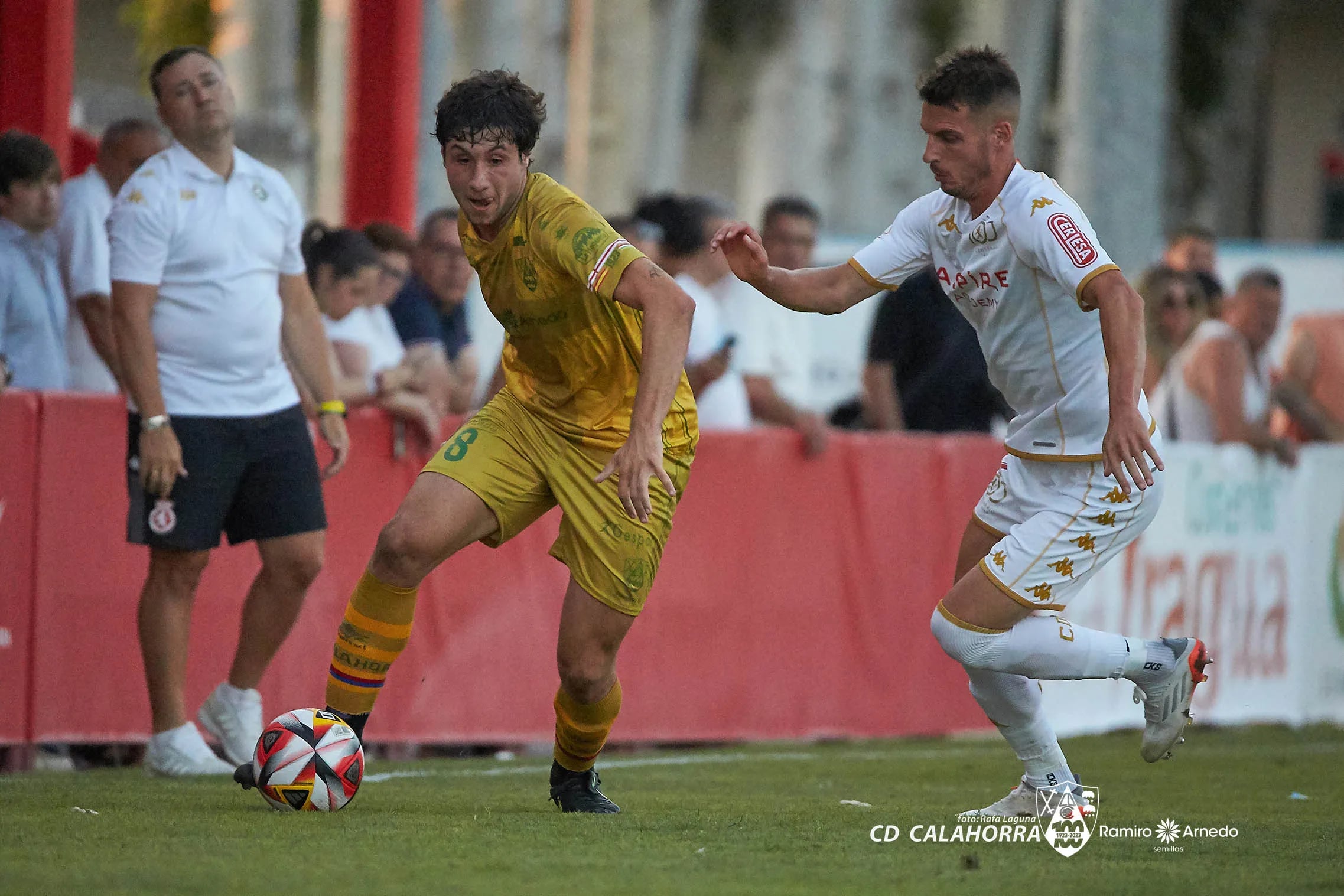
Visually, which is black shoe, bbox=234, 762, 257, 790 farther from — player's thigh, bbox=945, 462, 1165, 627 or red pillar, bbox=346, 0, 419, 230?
red pillar, bbox=346, 0, 419, 230

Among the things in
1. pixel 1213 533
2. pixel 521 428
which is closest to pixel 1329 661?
pixel 1213 533

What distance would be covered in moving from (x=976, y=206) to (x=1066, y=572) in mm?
1159

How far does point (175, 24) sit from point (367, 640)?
21.0 m

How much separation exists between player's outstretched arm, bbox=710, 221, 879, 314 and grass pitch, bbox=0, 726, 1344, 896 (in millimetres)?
1660

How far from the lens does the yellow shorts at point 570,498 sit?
20.7 feet

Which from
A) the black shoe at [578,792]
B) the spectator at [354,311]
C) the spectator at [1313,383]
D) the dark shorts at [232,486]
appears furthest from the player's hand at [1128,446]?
the spectator at [1313,383]

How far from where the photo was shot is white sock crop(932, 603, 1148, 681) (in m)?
6.25

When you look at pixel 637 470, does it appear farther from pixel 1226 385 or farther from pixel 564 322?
pixel 1226 385

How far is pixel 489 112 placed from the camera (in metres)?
6.09

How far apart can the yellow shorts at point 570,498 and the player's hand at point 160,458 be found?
55.3 inches

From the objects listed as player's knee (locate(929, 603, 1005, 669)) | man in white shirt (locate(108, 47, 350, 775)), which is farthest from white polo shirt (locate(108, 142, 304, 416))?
player's knee (locate(929, 603, 1005, 669))

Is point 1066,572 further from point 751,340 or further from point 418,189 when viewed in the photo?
point 418,189

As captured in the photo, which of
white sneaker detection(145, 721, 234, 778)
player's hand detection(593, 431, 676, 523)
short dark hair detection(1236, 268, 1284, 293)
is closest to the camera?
player's hand detection(593, 431, 676, 523)

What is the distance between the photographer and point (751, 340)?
1584 cm
